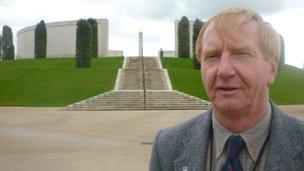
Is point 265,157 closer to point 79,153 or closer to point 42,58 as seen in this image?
point 79,153

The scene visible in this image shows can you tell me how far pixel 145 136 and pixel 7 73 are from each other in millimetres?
28552

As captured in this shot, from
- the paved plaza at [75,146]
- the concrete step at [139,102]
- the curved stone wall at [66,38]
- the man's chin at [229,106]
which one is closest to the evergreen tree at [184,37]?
the curved stone wall at [66,38]

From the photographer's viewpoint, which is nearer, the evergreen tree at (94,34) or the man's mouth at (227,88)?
the man's mouth at (227,88)

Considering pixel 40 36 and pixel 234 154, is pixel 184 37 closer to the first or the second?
pixel 40 36

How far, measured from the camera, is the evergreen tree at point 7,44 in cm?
5453

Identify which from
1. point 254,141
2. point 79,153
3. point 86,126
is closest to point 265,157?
point 254,141

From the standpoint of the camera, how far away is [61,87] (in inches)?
1367

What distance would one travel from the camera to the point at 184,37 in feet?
167

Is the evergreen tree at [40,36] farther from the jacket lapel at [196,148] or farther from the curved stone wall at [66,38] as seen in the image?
the jacket lapel at [196,148]

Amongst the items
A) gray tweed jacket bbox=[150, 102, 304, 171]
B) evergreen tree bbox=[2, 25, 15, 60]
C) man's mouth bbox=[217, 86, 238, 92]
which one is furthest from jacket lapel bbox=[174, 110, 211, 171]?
evergreen tree bbox=[2, 25, 15, 60]

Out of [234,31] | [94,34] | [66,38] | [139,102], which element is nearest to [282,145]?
[234,31]

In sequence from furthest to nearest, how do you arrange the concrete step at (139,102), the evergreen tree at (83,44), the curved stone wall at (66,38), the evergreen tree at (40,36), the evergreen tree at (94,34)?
the curved stone wall at (66,38) → the evergreen tree at (40,36) → the evergreen tree at (94,34) → the evergreen tree at (83,44) → the concrete step at (139,102)

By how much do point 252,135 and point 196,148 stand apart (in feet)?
0.74

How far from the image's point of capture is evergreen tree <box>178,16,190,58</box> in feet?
166
